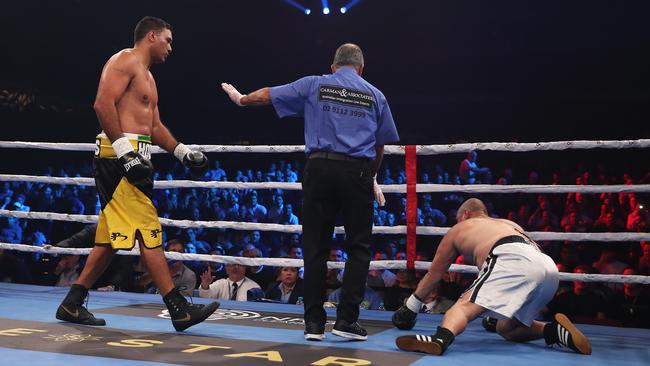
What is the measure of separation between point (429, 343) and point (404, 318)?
1.91 ft

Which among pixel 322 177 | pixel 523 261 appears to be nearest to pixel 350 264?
pixel 322 177

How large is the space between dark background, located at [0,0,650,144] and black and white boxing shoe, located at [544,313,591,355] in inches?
262

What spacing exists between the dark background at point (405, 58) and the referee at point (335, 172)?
20.9ft

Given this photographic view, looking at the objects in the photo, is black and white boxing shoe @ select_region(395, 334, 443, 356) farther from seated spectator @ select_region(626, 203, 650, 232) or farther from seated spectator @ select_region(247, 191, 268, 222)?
seated spectator @ select_region(247, 191, 268, 222)

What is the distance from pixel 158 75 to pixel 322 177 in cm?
906

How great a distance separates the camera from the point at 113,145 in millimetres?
2426

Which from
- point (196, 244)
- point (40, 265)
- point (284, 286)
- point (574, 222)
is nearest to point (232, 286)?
point (284, 286)

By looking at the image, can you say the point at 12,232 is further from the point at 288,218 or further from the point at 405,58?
the point at 405,58

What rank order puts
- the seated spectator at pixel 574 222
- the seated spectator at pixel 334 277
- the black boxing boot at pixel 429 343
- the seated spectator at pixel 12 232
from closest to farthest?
1. the black boxing boot at pixel 429 343
2. the seated spectator at pixel 334 277
3. the seated spectator at pixel 574 222
4. the seated spectator at pixel 12 232

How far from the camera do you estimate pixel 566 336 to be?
2232mm

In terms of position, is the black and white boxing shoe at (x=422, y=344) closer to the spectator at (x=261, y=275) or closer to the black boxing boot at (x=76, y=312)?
the black boxing boot at (x=76, y=312)

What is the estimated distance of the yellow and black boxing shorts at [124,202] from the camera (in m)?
2.51

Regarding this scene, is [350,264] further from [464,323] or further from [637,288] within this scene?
[637,288]

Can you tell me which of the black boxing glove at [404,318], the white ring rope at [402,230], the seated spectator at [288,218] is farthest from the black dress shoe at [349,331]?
the seated spectator at [288,218]
